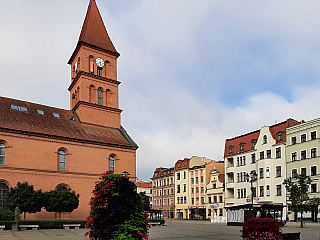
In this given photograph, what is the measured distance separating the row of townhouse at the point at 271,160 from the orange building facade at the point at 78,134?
1785 cm

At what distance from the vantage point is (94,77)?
45562mm

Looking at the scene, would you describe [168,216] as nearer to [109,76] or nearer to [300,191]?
[109,76]

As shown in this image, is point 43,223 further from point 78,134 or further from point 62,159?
point 78,134

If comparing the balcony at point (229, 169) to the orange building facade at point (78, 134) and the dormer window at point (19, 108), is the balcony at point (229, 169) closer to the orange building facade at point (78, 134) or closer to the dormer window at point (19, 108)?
the orange building facade at point (78, 134)

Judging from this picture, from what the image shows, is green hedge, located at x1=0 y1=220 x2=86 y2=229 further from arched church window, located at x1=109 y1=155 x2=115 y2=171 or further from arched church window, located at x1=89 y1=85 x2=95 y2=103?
arched church window, located at x1=89 y1=85 x2=95 y2=103

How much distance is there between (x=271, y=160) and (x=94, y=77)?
29201 mm

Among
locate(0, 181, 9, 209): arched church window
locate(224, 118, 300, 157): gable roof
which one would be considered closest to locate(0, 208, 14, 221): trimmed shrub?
locate(0, 181, 9, 209): arched church window

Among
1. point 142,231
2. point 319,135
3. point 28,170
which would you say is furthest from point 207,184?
point 142,231

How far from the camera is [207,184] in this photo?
6400 cm

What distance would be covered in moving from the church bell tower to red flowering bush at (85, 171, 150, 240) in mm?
35301

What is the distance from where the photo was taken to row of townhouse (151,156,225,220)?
6091 cm

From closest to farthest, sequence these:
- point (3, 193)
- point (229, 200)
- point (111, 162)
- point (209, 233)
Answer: point (209, 233)
point (3, 193)
point (111, 162)
point (229, 200)

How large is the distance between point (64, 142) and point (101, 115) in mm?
8476

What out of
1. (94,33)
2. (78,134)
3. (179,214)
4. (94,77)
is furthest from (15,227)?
(179,214)
